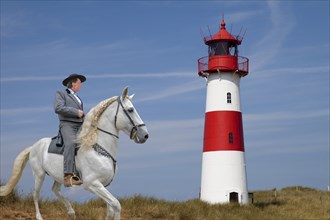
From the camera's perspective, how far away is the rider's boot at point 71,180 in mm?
8977

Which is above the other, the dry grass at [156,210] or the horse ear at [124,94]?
the horse ear at [124,94]

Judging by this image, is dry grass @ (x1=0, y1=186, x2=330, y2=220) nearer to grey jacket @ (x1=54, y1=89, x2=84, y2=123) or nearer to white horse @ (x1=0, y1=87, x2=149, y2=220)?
white horse @ (x1=0, y1=87, x2=149, y2=220)

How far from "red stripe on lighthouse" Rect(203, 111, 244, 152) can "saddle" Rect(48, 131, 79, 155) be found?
53.7 ft

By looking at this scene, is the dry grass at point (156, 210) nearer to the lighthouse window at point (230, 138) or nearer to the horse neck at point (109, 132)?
the lighthouse window at point (230, 138)

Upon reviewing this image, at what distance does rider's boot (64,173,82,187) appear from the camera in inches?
353

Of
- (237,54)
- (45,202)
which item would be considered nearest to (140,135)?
(45,202)

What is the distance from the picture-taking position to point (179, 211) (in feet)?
52.3

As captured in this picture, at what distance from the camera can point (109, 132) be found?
9.02 m

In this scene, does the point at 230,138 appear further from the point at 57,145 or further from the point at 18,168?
the point at 57,145

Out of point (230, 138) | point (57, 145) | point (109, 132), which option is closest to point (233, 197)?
point (230, 138)

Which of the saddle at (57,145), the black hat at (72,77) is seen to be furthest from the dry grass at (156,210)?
the black hat at (72,77)

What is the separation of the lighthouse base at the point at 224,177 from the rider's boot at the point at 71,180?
1675cm

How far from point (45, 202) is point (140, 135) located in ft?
21.0

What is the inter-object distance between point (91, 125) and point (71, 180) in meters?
1.01
